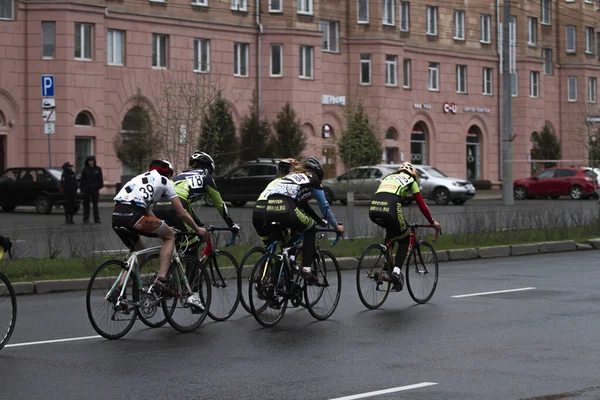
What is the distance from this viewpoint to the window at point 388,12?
5972 centimetres

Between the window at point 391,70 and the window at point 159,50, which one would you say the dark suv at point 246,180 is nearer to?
the window at point 159,50

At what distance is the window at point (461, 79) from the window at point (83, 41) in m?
25.0

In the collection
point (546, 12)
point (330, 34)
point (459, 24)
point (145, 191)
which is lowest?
point (145, 191)

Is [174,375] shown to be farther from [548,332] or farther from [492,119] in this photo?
[492,119]

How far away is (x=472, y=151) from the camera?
67562mm

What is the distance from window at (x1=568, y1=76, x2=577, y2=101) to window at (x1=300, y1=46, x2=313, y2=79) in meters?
25.2

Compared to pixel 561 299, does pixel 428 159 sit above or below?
above

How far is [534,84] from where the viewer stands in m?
71.3

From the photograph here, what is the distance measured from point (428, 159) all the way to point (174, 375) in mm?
54969

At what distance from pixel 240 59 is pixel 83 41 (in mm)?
9040

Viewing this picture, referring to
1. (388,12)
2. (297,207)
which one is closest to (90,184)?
(297,207)

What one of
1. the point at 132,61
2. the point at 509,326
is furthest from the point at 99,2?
the point at 509,326

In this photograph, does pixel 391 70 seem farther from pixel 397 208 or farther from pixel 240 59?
pixel 397 208

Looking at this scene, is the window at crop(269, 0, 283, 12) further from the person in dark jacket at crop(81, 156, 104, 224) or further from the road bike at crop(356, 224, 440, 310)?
the road bike at crop(356, 224, 440, 310)
